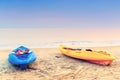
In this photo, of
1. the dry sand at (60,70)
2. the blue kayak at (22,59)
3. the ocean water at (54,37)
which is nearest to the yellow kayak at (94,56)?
the dry sand at (60,70)

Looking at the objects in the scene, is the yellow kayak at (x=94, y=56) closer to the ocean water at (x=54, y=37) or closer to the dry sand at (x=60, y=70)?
the dry sand at (x=60, y=70)

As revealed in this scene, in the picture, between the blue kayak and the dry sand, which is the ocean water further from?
the blue kayak

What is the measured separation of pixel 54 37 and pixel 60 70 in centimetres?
435

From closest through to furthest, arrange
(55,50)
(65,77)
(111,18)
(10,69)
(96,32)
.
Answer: (65,77) < (10,69) < (55,50) < (96,32) < (111,18)

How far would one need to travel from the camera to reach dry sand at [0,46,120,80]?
6.69 m

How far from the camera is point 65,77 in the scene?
666 cm

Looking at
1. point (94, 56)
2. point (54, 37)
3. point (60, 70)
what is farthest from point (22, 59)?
point (54, 37)

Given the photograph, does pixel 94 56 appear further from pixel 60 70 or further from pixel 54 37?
pixel 54 37

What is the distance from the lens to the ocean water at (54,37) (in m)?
10.5

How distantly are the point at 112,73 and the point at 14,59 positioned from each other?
2323 mm

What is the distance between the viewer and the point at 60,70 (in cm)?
714

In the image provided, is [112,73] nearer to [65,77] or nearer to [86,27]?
[65,77]

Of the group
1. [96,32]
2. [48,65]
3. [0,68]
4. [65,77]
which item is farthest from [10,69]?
[96,32]

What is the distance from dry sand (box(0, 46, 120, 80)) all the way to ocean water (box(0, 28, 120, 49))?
220cm
